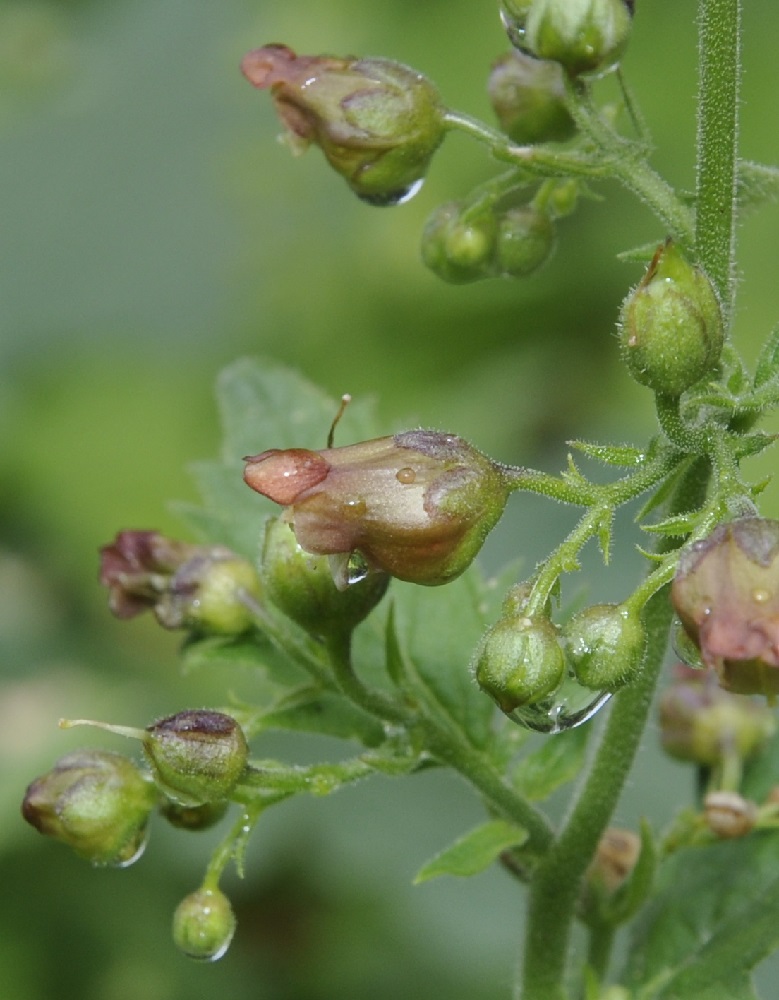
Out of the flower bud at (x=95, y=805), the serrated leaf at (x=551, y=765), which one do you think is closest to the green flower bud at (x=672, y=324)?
the serrated leaf at (x=551, y=765)

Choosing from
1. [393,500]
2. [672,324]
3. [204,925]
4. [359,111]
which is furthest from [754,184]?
[204,925]

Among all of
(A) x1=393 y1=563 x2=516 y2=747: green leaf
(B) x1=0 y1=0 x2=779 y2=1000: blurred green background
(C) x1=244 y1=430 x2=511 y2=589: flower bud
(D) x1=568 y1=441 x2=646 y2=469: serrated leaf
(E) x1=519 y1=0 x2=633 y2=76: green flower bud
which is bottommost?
(B) x1=0 y1=0 x2=779 y2=1000: blurred green background

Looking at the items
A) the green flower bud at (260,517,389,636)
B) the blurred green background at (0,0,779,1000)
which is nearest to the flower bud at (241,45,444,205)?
the green flower bud at (260,517,389,636)

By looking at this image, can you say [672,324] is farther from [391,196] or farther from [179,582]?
→ [179,582]

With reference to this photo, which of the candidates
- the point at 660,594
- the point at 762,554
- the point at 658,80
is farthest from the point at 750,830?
the point at 658,80

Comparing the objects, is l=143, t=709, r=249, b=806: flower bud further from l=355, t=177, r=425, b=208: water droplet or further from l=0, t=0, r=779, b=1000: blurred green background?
l=0, t=0, r=779, b=1000: blurred green background

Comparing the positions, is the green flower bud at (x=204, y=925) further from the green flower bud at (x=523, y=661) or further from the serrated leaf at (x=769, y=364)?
the serrated leaf at (x=769, y=364)
